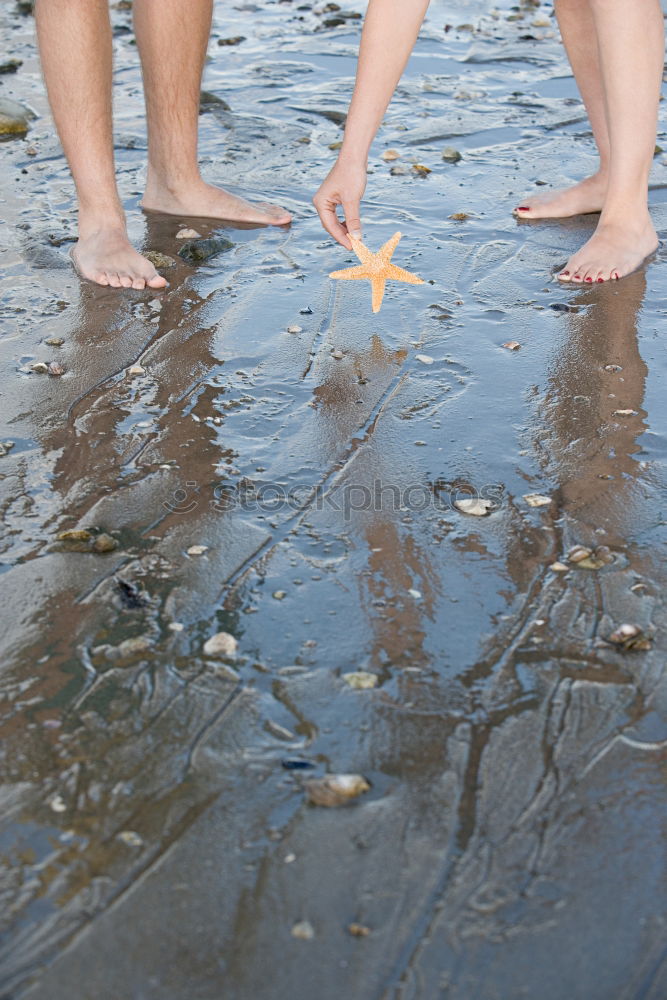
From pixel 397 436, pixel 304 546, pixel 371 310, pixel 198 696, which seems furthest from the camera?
pixel 371 310

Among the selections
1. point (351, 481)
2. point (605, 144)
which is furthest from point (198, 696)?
point (605, 144)

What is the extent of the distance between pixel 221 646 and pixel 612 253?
238cm

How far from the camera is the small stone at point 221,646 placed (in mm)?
2102

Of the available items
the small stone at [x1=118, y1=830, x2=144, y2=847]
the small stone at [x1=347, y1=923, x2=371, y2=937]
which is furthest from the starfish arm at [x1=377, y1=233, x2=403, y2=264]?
the small stone at [x1=347, y1=923, x2=371, y2=937]

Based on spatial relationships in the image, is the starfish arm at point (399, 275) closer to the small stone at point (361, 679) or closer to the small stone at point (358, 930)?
the small stone at point (361, 679)

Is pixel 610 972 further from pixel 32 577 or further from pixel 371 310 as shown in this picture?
pixel 371 310

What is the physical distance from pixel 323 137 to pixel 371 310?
197 cm

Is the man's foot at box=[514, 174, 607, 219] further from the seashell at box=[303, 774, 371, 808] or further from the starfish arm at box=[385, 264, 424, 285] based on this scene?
the seashell at box=[303, 774, 371, 808]

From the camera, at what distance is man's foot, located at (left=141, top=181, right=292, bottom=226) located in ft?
Result: 13.9

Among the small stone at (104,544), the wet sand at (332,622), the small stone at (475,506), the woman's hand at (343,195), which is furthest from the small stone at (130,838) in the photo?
the woman's hand at (343,195)

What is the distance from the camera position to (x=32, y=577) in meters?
2.33

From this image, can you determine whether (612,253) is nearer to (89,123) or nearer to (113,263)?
(113,263)

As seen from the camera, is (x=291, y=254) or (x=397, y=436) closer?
(x=397, y=436)

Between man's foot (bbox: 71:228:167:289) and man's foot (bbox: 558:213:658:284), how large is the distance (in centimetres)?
148
